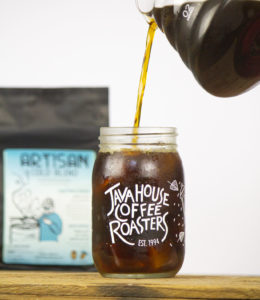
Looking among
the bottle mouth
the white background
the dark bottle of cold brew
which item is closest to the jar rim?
the dark bottle of cold brew

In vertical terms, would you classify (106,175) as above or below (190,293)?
above

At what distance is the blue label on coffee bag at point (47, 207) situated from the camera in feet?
6.27

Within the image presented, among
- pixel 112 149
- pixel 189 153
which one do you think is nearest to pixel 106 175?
pixel 112 149

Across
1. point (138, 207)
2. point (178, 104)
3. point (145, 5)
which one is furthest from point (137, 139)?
point (178, 104)

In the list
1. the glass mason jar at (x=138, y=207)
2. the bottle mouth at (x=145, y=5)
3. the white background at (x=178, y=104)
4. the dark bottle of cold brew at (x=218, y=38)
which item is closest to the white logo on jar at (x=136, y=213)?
the glass mason jar at (x=138, y=207)

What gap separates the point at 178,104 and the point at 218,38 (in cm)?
96

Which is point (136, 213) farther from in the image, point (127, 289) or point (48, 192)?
point (48, 192)

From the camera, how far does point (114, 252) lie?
96 centimetres

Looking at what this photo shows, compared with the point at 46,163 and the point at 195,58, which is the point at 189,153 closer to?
the point at 46,163

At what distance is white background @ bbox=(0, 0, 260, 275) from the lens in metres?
1.86

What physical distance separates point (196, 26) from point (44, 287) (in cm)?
45

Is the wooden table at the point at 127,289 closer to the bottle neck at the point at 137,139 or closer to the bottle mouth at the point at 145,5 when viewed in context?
the bottle neck at the point at 137,139

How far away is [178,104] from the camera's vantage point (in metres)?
1.88

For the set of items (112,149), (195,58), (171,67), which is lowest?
(112,149)
